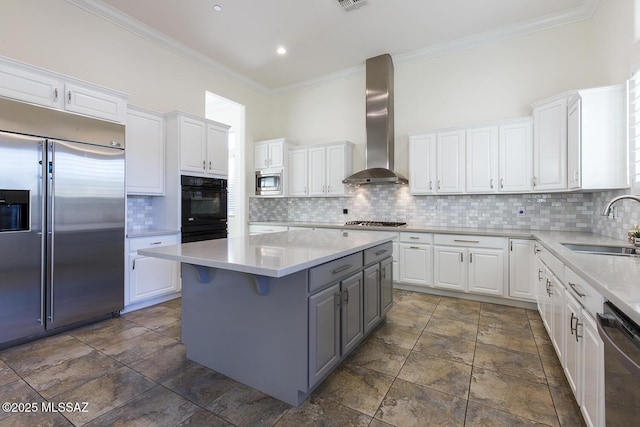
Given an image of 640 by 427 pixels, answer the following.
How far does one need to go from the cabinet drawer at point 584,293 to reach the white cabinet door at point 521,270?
1.69m

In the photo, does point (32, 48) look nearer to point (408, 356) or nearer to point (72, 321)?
point (72, 321)

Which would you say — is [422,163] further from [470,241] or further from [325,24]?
[325,24]

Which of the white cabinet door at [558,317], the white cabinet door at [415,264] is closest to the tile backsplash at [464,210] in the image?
the white cabinet door at [415,264]

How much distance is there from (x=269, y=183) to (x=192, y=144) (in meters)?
1.77

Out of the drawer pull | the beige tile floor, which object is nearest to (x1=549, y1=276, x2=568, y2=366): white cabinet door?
the beige tile floor

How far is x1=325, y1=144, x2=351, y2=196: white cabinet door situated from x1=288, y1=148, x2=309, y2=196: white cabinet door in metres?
0.46

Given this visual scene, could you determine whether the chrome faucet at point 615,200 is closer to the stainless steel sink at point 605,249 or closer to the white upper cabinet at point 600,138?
the stainless steel sink at point 605,249

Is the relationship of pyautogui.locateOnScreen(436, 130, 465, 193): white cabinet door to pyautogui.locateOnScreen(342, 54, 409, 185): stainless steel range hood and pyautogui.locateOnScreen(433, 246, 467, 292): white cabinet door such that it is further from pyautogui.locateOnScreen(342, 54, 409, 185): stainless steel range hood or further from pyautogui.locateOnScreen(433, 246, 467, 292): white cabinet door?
pyautogui.locateOnScreen(433, 246, 467, 292): white cabinet door

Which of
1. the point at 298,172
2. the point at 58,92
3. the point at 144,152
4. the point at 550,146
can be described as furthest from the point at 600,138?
the point at 58,92

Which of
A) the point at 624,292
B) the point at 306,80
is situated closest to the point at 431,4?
the point at 306,80

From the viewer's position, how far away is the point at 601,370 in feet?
4.17

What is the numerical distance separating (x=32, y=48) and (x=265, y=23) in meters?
2.52

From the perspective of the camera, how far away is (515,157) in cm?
371

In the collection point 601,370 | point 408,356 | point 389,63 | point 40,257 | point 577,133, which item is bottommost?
point 408,356
